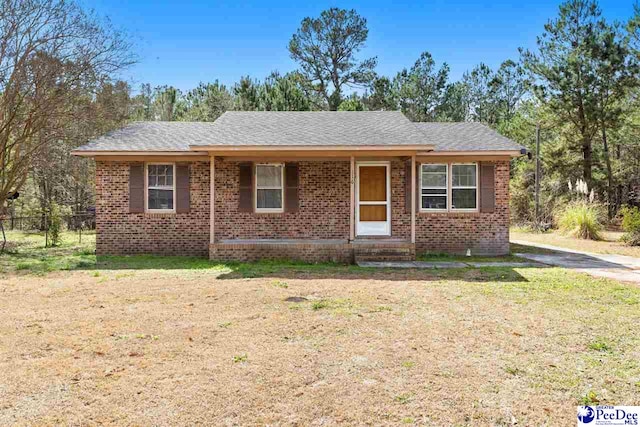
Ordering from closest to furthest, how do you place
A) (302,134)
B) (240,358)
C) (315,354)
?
(240,358) → (315,354) → (302,134)

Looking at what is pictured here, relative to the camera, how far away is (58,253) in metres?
12.3

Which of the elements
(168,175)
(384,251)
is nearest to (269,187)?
(168,175)

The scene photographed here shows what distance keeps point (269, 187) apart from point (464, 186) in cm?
535

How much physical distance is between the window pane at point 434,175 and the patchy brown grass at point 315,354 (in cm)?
487

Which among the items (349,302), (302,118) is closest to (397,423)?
→ (349,302)

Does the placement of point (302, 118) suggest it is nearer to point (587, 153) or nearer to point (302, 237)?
point (302, 237)

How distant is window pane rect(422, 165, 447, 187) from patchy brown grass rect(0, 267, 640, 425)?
4871 millimetres

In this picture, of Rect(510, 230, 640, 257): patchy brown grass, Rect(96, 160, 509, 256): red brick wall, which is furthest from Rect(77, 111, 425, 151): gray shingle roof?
Rect(510, 230, 640, 257): patchy brown grass

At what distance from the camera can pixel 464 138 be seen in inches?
488

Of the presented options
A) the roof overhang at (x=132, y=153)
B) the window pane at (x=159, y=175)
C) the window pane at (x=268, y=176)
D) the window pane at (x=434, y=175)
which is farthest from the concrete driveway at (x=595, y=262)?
the window pane at (x=159, y=175)

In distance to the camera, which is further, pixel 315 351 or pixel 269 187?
pixel 269 187

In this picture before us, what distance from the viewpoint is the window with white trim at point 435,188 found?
11.8 meters

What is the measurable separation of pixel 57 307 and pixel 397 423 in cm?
526

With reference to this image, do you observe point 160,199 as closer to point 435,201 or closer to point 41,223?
point 435,201
